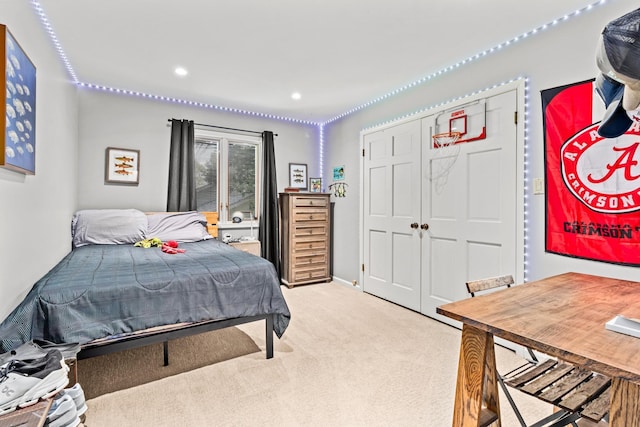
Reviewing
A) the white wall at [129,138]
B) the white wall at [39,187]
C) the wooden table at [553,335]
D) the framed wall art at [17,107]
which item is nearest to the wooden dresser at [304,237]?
the white wall at [129,138]

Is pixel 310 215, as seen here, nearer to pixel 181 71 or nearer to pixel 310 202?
pixel 310 202

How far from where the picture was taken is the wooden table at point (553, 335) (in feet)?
2.72

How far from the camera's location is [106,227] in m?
3.32

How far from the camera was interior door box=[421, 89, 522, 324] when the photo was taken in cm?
259

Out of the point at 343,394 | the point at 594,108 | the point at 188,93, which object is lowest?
the point at 343,394

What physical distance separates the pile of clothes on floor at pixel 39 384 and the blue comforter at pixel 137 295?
176 mm

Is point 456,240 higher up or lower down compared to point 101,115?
lower down

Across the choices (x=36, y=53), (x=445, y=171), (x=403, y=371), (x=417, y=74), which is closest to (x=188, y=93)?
(x=36, y=53)

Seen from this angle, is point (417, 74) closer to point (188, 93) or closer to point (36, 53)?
point (188, 93)

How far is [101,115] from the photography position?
12.1 feet

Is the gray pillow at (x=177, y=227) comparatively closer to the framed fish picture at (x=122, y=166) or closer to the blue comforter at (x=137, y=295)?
the framed fish picture at (x=122, y=166)

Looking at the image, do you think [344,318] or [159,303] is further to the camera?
[344,318]

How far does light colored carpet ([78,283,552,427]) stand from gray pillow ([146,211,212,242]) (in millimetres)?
1254

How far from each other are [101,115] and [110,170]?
2.09 feet
